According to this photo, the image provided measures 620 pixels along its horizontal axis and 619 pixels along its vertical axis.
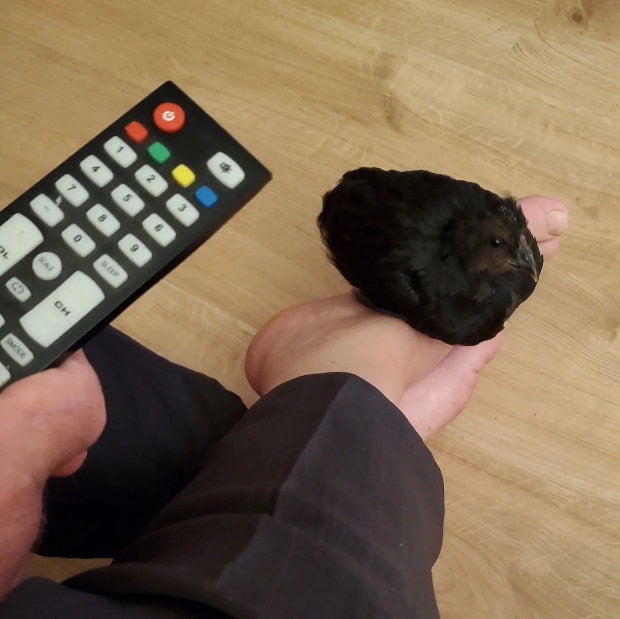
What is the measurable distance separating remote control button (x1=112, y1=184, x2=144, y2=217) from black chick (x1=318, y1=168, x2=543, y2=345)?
8.5 inches

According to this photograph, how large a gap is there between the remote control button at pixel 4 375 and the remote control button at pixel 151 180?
0.11 m

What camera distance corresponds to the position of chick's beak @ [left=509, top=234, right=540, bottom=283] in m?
0.51

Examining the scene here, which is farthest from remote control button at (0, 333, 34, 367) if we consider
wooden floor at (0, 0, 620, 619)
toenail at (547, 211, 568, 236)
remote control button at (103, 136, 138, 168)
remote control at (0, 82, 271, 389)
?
toenail at (547, 211, 568, 236)

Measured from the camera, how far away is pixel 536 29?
657mm

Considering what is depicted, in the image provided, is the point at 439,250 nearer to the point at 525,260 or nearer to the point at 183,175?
the point at 525,260

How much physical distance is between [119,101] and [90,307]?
375 mm

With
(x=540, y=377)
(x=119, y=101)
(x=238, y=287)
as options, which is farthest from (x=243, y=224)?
(x=540, y=377)

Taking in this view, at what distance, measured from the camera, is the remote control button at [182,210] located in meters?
0.36

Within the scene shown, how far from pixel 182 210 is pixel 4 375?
0.38ft

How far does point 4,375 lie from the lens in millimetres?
317

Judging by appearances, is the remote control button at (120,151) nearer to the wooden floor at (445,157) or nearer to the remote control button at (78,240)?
the remote control button at (78,240)

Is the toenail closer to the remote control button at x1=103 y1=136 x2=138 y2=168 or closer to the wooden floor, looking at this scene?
the wooden floor

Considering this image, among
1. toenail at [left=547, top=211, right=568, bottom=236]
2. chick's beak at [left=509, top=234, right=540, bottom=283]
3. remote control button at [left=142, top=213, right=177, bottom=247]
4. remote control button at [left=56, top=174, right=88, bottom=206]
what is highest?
remote control button at [left=56, top=174, right=88, bottom=206]

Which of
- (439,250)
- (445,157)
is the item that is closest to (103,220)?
(439,250)
